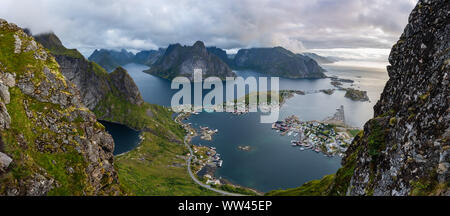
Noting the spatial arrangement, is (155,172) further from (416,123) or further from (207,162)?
(416,123)

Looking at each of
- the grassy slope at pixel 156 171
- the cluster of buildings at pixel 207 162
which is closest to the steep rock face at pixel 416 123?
the grassy slope at pixel 156 171

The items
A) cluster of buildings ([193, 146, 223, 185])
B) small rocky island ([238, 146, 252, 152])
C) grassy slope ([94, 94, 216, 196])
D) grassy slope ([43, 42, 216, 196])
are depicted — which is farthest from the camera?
small rocky island ([238, 146, 252, 152])

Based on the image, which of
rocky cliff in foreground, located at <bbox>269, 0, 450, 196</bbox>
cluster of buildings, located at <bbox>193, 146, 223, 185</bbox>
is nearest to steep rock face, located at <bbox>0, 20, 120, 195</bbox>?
rocky cliff in foreground, located at <bbox>269, 0, 450, 196</bbox>

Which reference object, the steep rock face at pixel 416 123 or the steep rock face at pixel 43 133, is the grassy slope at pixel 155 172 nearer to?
the steep rock face at pixel 43 133

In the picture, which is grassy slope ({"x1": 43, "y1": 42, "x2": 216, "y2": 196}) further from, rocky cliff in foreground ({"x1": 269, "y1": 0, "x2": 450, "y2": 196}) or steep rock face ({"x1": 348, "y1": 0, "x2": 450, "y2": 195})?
steep rock face ({"x1": 348, "y1": 0, "x2": 450, "y2": 195})

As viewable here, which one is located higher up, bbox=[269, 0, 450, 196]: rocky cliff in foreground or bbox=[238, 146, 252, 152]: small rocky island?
bbox=[269, 0, 450, 196]: rocky cliff in foreground
